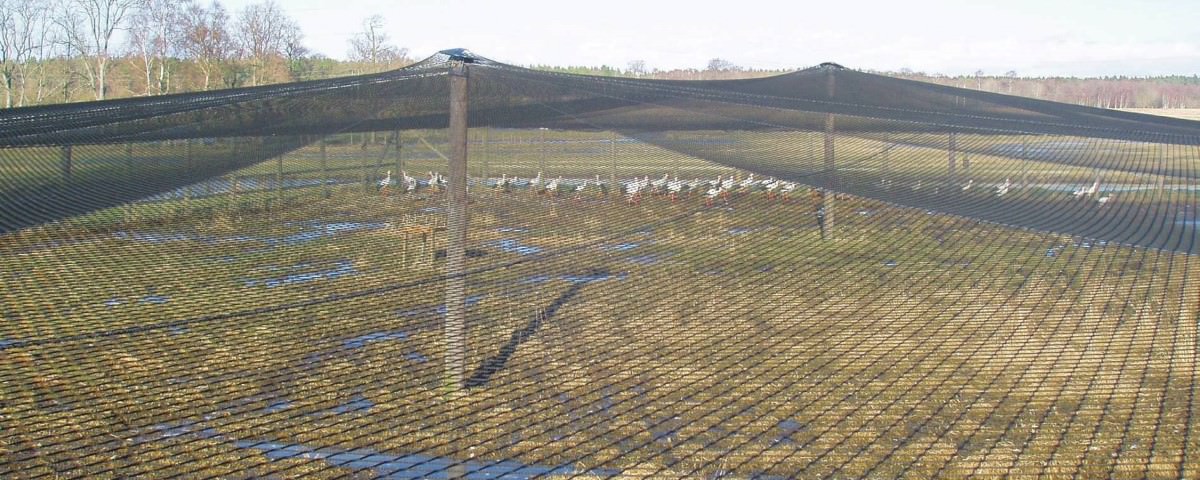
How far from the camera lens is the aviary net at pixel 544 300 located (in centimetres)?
298

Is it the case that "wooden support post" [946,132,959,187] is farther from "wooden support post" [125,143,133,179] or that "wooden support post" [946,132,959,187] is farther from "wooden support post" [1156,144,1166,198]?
"wooden support post" [125,143,133,179]

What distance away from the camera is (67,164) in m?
2.58

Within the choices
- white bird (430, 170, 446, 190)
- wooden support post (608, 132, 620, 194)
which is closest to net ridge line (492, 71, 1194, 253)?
wooden support post (608, 132, 620, 194)

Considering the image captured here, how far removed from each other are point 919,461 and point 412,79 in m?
2.00

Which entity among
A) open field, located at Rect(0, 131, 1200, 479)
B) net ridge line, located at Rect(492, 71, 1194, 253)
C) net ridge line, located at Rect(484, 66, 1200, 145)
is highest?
net ridge line, located at Rect(484, 66, 1200, 145)

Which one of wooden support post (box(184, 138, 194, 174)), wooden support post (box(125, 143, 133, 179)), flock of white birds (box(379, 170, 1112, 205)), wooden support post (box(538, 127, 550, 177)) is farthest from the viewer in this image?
wooden support post (box(538, 127, 550, 177))

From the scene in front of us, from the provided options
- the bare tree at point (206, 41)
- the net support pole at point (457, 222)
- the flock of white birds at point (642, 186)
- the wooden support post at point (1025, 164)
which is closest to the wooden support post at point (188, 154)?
the net support pole at point (457, 222)

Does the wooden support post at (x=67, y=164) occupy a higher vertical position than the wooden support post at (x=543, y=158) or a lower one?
lower

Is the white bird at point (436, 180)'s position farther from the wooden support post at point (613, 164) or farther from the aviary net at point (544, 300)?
the wooden support post at point (613, 164)

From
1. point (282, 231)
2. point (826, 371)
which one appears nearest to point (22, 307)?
point (282, 231)

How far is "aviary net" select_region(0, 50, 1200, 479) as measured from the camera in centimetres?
298

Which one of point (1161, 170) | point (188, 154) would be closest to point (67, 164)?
point (188, 154)

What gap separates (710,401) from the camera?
381 cm

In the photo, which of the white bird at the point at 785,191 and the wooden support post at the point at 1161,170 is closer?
the wooden support post at the point at 1161,170
